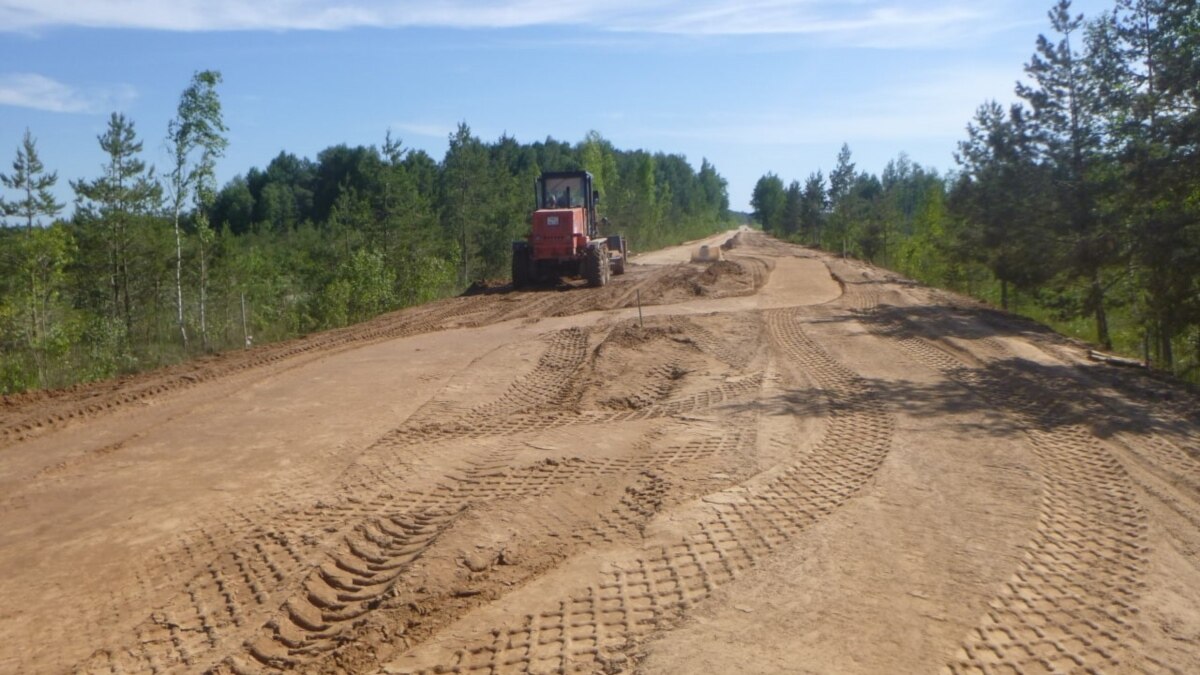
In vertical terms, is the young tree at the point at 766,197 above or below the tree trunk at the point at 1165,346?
above

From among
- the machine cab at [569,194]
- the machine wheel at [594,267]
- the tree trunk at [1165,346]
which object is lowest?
the tree trunk at [1165,346]

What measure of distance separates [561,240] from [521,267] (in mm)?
1382

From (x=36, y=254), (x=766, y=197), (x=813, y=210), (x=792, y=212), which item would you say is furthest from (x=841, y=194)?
(x=766, y=197)

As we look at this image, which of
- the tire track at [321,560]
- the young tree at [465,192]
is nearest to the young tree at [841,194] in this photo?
the young tree at [465,192]

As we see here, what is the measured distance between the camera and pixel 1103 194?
17094 mm

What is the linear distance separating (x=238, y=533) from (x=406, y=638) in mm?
2120

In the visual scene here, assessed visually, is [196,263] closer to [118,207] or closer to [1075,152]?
[118,207]

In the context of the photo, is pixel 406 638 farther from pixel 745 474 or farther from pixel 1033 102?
pixel 1033 102

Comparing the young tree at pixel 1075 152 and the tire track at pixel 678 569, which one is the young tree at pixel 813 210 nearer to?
the young tree at pixel 1075 152

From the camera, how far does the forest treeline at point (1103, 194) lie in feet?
44.4

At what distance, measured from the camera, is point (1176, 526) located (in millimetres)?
6484

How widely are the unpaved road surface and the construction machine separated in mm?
12745

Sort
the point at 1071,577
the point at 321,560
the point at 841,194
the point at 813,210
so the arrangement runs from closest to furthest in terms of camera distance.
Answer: the point at 1071,577 → the point at 321,560 → the point at 841,194 → the point at 813,210

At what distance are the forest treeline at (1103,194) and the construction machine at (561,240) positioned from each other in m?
10.5
